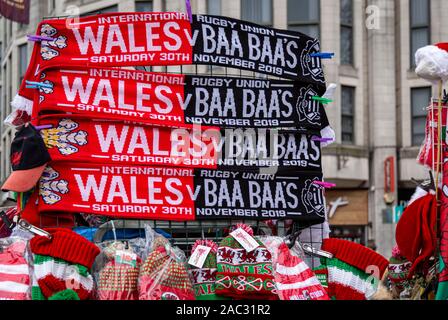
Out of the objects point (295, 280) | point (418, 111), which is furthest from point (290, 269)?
point (418, 111)

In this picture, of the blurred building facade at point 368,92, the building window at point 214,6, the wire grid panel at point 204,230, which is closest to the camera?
the wire grid panel at point 204,230

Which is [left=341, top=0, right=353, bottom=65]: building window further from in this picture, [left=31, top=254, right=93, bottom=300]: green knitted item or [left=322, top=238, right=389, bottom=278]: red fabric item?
[left=31, top=254, right=93, bottom=300]: green knitted item

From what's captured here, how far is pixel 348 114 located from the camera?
2845 cm

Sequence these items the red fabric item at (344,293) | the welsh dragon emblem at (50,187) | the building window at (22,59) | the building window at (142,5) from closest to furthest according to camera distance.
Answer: the welsh dragon emblem at (50,187) → the red fabric item at (344,293) → the building window at (142,5) → the building window at (22,59)

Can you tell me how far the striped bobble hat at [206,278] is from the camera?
17.9 feet

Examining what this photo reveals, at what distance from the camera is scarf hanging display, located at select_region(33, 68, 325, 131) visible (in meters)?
5.60

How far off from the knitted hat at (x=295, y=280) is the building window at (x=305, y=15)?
23.0m

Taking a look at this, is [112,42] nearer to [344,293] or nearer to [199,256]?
[199,256]

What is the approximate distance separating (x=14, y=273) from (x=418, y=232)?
2573mm

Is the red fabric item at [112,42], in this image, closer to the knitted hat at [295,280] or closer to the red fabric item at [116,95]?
the red fabric item at [116,95]

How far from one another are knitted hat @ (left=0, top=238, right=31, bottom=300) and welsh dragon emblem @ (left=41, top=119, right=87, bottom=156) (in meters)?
0.67

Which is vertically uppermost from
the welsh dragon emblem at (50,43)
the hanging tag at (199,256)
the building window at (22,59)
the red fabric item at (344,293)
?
the building window at (22,59)

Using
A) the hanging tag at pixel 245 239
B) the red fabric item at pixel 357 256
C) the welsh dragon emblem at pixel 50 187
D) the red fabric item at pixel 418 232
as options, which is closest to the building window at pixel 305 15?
the red fabric item at pixel 357 256
